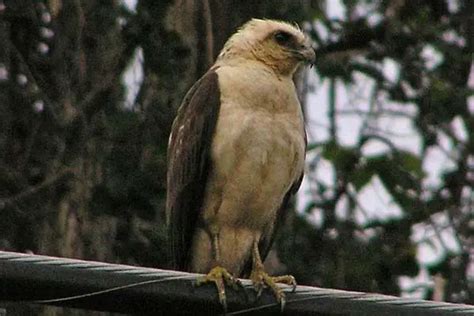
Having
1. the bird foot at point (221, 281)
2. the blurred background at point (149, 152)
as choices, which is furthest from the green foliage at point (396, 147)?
the bird foot at point (221, 281)

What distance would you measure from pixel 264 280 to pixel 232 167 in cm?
91

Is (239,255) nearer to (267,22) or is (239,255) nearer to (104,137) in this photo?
(267,22)

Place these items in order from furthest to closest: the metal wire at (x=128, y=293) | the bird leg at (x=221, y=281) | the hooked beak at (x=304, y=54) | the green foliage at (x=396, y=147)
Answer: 1. the green foliage at (x=396, y=147)
2. the hooked beak at (x=304, y=54)
3. the bird leg at (x=221, y=281)
4. the metal wire at (x=128, y=293)

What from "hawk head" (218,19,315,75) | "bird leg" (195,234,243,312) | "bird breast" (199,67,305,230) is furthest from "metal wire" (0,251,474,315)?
"hawk head" (218,19,315,75)

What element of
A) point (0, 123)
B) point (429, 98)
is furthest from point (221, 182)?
point (429, 98)

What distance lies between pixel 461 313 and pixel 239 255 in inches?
93.0

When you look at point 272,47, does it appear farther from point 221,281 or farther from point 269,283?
point 221,281

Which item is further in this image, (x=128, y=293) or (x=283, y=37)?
(x=283, y=37)

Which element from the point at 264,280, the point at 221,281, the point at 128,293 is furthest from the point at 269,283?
the point at 128,293

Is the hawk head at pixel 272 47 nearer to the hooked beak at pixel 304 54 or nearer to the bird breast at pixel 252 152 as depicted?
the hooked beak at pixel 304 54

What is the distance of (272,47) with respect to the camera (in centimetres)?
793

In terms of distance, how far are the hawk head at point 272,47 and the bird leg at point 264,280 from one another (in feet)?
3.26

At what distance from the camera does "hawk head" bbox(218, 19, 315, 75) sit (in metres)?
7.84

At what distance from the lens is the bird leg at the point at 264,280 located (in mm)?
5825
